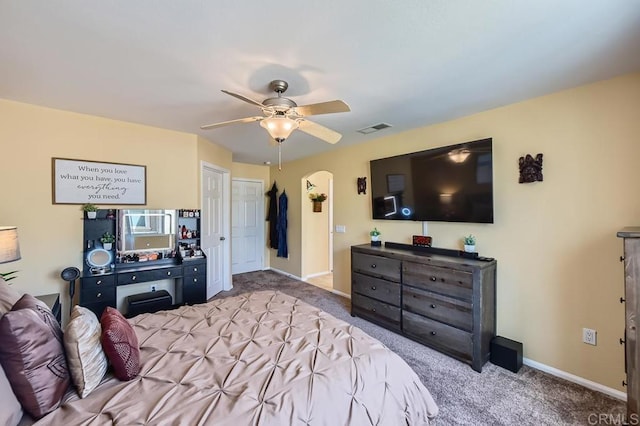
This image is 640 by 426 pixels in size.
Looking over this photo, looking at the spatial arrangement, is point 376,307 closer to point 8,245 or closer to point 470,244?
point 470,244

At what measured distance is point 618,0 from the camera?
1.35 metres

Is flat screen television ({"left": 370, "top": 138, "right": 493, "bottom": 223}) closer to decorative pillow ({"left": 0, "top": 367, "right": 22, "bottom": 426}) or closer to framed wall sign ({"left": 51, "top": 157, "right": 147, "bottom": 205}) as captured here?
framed wall sign ({"left": 51, "top": 157, "right": 147, "bottom": 205})

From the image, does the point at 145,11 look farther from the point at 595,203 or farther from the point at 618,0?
the point at 595,203

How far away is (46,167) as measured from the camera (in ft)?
9.27

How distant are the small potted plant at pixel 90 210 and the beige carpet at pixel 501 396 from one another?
11.6 ft

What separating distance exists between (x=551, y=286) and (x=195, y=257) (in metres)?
3.80

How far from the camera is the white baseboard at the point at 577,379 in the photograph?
2.08 meters

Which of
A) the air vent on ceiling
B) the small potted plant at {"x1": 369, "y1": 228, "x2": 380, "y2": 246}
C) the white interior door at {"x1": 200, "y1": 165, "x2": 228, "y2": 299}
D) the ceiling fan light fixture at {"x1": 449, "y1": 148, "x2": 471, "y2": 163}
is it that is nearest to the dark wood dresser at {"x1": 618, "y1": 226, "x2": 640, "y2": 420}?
the ceiling fan light fixture at {"x1": 449, "y1": 148, "x2": 471, "y2": 163}

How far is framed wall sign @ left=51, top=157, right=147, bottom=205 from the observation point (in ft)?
9.51

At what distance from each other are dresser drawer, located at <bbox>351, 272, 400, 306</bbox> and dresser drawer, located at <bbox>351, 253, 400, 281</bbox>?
0.07 m

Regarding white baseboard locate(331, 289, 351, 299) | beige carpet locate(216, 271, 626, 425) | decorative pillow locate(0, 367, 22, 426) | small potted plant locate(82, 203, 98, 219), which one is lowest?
beige carpet locate(216, 271, 626, 425)

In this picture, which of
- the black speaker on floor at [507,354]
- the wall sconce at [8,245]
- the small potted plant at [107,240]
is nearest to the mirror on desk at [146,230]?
the small potted plant at [107,240]

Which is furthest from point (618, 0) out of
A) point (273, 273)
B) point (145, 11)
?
point (273, 273)

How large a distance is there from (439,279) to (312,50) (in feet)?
7.51
